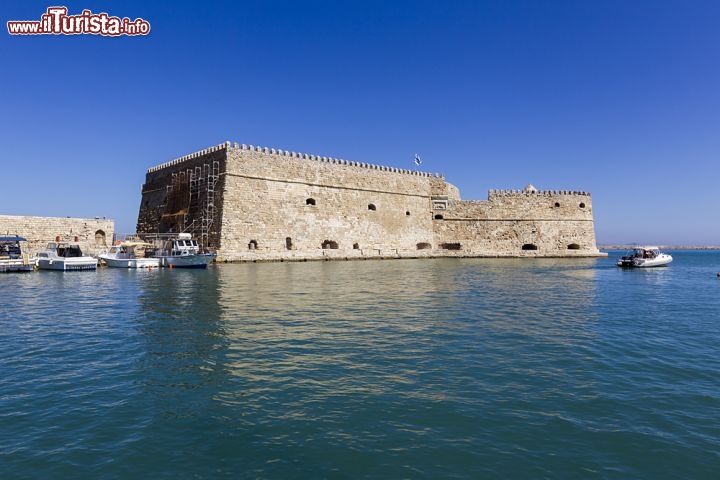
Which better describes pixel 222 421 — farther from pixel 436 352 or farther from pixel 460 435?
pixel 436 352

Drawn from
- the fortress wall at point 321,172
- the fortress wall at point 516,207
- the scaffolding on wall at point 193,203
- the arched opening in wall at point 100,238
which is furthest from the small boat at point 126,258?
the fortress wall at point 516,207

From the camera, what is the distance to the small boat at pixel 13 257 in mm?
23344

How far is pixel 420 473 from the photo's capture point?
12.1ft

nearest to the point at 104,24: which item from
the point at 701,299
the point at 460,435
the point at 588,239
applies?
the point at 460,435

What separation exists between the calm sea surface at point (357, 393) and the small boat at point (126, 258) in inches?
592

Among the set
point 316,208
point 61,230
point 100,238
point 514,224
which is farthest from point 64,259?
point 514,224

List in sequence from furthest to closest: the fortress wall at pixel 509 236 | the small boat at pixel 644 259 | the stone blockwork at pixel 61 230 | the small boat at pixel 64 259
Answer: the fortress wall at pixel 509 236
the small boat at pixel 644 259
the stone blockwork at pixel 61 230
the small boat at pixel 64 259

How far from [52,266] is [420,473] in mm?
27080

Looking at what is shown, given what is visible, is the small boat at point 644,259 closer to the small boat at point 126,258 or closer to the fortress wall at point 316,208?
the fortress wall at point 316,208

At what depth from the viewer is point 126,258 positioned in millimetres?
26969

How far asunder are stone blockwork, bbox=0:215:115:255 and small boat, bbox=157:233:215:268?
5044mm

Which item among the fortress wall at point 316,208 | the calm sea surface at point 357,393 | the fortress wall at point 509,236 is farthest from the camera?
the fortress wall at point 509,236

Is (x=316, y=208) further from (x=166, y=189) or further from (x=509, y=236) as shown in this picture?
(x=509, y=236)

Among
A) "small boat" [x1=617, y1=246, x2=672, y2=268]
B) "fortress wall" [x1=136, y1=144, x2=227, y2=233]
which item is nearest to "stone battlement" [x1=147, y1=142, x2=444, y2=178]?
"fortress wall" [x1=136, y1=144, x2=227, y2=233]
